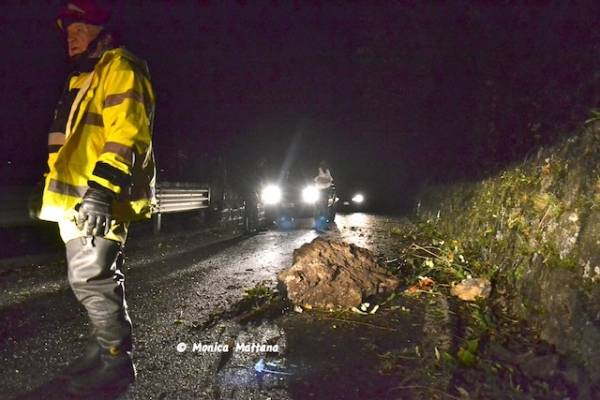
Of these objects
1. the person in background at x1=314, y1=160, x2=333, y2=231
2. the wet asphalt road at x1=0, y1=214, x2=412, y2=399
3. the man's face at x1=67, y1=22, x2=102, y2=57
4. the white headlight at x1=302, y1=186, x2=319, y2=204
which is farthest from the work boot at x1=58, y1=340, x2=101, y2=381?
the white headlight at x1=302, y1=186, x2=319, y2=204

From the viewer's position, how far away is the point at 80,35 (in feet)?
7.54

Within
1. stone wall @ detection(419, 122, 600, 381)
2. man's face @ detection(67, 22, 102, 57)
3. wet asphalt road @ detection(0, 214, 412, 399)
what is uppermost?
man's face @ detection(67, 22, 102, 57)

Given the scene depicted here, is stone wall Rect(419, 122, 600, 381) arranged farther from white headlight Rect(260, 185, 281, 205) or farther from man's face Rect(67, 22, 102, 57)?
white headlight Rect(260, 185, 281, 205)

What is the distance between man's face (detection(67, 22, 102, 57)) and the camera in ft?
7.45

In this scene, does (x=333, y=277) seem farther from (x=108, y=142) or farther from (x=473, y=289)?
(x=108, y=142)

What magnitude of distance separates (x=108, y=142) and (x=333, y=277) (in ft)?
9.32

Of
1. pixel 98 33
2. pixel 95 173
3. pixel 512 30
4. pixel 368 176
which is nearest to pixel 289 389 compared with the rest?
pixel 95 173

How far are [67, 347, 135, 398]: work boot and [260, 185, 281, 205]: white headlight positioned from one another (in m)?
7.16

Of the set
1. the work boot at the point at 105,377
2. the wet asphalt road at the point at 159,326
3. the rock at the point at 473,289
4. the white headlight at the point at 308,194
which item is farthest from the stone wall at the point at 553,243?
the white headlight at the point at 308,194

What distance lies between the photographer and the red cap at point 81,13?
2.22m

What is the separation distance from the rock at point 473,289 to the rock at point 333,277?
750 mm

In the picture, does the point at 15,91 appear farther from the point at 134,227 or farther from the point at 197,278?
the point at 197,278

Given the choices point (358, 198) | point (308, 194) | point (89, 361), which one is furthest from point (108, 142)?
point (358, 198)

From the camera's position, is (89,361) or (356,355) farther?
(356,355)
